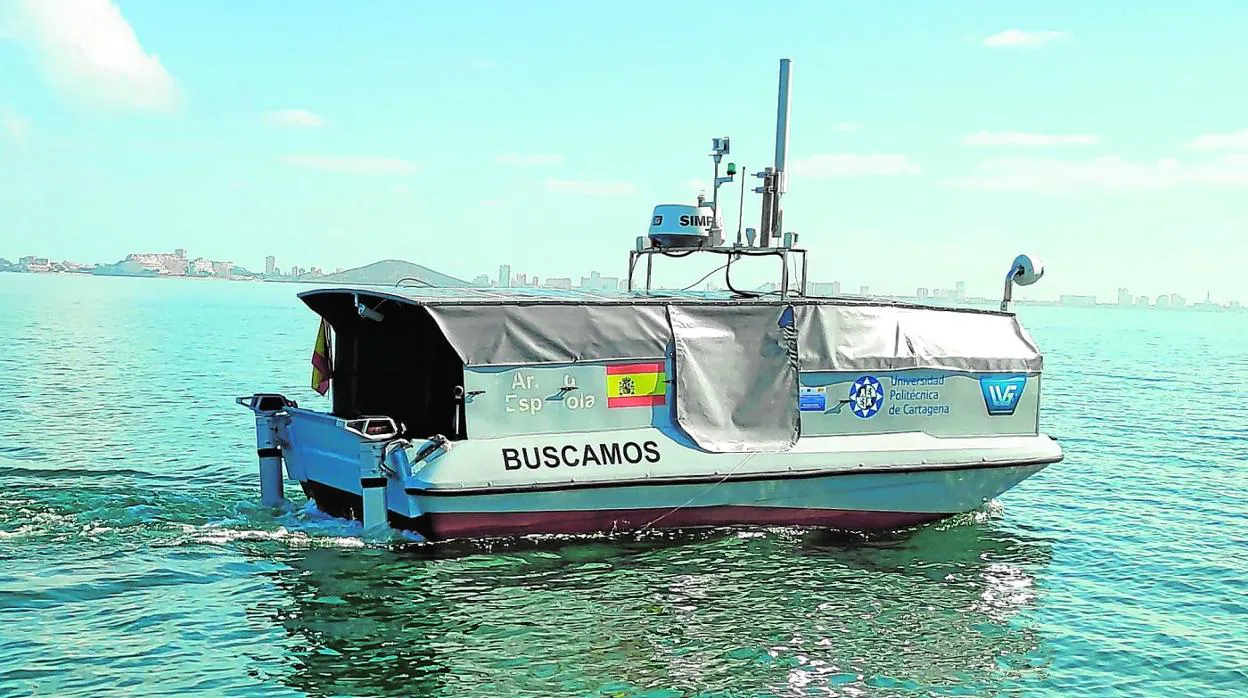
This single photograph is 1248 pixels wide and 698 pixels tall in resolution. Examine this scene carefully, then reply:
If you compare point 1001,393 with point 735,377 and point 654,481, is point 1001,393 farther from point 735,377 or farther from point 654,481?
point 654,481

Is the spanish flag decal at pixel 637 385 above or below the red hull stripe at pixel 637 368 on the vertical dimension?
below

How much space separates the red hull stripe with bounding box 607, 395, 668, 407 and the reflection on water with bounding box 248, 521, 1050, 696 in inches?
50.9

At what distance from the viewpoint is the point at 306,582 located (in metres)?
9.74

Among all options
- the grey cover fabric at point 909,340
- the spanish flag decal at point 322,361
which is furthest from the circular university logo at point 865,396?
the spanish flag decal at point 322,361

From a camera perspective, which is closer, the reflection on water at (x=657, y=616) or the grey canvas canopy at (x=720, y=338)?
the reflection on water at (x=657, y=616)

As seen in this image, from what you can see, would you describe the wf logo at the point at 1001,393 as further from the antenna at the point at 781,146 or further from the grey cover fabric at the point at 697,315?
the antenna at the point at 781,146

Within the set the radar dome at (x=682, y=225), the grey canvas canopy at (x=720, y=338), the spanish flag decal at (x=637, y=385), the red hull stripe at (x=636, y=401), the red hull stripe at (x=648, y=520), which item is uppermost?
the radar dome at (x=682, y=225)

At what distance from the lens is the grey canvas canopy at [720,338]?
34.7 feet

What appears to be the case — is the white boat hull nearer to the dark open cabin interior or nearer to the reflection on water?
the reflection on water

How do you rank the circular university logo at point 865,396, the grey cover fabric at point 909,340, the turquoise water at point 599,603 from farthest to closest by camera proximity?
1. the circular university logo at point 865,396
2. the grey cover fabric at point 909,340
3. the turquoise water at point 599,603

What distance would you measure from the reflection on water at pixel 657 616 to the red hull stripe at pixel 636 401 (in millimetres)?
1294

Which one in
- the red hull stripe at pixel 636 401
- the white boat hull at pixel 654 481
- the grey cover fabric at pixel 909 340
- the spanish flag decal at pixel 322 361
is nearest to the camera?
the white boat hull at pixel 654 481

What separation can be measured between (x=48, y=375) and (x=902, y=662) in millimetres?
26297

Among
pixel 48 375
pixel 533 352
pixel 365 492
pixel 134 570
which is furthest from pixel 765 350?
pixel 48 375
